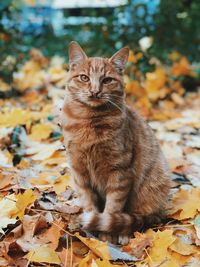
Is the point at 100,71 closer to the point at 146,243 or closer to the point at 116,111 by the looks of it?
the point at 116,111

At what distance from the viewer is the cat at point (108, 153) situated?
241cm

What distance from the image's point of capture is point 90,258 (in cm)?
213

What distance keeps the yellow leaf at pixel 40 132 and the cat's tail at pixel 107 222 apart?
50.9 inches

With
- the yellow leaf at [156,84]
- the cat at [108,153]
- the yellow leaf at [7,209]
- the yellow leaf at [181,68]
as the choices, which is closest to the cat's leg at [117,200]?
the cat at [108,153]

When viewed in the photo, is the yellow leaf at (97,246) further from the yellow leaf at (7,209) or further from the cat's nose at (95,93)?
the cat's nose at (95,93)

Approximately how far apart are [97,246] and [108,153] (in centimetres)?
47

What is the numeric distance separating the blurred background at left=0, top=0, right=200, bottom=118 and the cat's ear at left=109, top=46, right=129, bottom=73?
2.20m

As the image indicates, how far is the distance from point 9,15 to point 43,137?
6.55 ft

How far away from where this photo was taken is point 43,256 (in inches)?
81.7

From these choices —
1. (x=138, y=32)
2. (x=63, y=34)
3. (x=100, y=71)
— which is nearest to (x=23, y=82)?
(x=63, y=34)

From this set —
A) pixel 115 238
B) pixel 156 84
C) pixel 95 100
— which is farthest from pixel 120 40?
pixel 115 238

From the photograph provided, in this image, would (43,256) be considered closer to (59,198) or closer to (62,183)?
(59,198)

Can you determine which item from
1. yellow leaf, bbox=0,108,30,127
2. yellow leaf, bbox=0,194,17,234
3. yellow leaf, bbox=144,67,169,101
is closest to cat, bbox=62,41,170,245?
yellow leaf, bbox=0,194,17,234

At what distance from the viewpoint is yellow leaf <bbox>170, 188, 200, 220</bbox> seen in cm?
262
